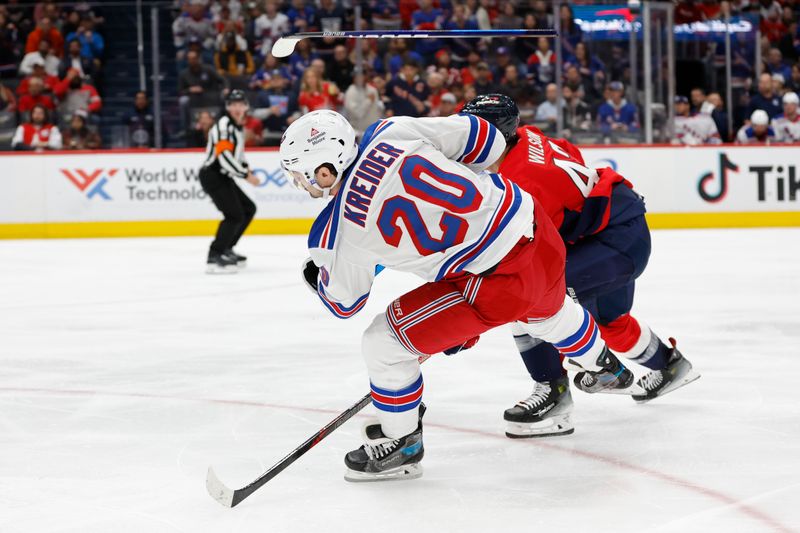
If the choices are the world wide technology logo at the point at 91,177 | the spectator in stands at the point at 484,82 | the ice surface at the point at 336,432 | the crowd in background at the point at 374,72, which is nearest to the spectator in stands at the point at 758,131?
the crowd in background at the point at 374,72

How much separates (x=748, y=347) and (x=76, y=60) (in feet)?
27.7

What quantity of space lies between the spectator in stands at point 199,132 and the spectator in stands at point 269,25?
112 centimetres

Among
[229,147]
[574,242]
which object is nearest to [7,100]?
[229,147]

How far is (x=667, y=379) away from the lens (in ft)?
12.1

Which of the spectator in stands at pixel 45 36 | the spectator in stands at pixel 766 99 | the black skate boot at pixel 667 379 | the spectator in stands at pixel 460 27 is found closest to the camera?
the black skate boot at pixel 667 379

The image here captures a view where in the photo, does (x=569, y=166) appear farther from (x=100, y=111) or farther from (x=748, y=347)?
(x=100, y=111)

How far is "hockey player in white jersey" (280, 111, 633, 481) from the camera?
2666 millimetres

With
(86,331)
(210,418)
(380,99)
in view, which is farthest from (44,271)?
(210,418)

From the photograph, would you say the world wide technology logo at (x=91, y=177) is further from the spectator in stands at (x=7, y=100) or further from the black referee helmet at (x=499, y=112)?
the black referee helmet at (x=499, y=112)

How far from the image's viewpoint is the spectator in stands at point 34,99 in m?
10.5

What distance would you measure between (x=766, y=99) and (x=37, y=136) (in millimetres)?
6772

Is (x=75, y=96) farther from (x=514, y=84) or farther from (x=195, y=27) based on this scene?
(x=514, y=84)

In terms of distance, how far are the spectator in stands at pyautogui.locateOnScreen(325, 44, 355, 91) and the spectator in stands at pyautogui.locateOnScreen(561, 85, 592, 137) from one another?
198 centimetres

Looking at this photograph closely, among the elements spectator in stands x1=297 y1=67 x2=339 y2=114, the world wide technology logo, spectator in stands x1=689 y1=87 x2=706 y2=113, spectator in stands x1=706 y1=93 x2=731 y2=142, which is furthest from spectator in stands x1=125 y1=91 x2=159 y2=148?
spectator in stands x1=706 y1=93 x2=731 y2=142
